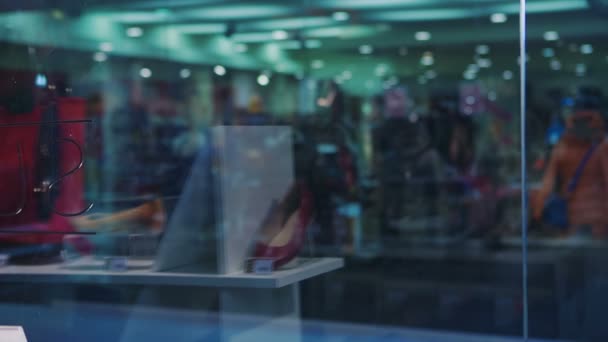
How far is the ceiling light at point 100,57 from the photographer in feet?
29.0

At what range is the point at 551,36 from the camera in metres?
8.52

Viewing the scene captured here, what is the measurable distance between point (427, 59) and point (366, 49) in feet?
2.61

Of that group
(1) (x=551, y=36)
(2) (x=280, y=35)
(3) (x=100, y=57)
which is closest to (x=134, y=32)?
(3) (x=100, y=57)

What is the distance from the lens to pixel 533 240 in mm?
7543

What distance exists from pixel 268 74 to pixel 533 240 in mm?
3614

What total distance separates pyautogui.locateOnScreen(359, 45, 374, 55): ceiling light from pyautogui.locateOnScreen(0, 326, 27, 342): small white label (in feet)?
22.1

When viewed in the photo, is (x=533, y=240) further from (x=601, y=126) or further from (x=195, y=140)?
(x=195, y=140)

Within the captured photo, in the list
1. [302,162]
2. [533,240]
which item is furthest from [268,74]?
[533,240]

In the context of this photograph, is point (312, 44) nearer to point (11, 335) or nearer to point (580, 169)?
point (580, 169)

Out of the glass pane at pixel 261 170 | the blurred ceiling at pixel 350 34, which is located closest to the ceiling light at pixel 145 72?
the glass pane at pixel 261 170

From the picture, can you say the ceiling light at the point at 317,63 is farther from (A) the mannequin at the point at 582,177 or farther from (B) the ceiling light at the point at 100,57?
(A) the mannequin at the point at 582,177

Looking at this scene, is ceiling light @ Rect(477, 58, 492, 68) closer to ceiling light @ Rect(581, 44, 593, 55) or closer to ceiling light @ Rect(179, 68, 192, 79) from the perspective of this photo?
ceiling light @ Rect(581, 44, 593, 55)

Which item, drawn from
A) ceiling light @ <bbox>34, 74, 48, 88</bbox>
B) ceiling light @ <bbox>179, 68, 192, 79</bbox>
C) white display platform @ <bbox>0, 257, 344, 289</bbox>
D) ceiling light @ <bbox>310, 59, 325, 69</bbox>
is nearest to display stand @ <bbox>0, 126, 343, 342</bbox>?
white display platform @ <bbox>0, 257, 344, 289</bbox>

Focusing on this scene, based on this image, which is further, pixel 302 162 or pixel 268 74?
pixel 268 74
